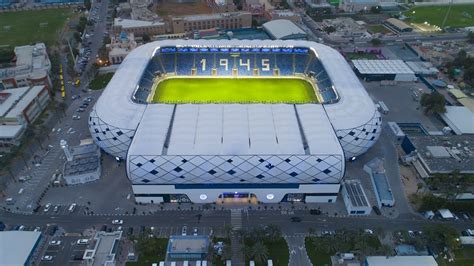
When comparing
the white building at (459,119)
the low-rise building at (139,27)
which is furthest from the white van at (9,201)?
the white building at (459,119)

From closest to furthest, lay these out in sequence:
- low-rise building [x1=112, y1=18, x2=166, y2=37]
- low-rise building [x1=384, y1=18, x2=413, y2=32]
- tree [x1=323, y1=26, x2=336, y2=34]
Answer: low-rise building [x1=112, y1=18, x2=166, y2=37] → tree [x1=323, y1=26, x2=336, y2=34] → low-rise building [x1=384, y1=18, x2=413, y2=32]

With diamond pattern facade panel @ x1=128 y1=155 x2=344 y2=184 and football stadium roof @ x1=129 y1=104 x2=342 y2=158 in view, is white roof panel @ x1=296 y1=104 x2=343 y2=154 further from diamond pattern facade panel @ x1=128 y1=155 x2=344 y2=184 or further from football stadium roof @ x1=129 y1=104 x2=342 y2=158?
diamond pattern facade panel @ x1=128 y1=155 x2=344 y2=184

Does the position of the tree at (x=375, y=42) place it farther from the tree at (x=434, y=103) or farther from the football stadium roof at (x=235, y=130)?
the football stadium roof at (x=235, y=130)

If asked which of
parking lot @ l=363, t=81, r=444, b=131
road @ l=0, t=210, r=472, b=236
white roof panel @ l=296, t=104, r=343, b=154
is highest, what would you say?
white roof panel @ l=296, t=104, r=343, b=154

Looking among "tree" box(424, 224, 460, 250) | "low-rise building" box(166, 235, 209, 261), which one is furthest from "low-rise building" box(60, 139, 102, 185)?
"tree" box(424, 224, 460, 250)

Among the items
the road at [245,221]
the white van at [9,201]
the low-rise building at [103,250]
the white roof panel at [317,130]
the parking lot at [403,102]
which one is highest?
the white roof panel at [317,130]
